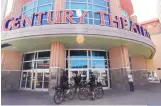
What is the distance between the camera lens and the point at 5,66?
1285cm

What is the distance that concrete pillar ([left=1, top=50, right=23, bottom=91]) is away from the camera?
1268cm

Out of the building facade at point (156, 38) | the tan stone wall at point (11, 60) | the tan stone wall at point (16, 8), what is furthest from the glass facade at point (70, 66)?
the building facade at point (156, 38)

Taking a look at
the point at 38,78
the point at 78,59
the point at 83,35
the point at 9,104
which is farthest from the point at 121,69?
the point at 9,104

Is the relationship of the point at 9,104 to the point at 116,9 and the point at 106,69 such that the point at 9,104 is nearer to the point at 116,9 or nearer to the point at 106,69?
the point at 106,69

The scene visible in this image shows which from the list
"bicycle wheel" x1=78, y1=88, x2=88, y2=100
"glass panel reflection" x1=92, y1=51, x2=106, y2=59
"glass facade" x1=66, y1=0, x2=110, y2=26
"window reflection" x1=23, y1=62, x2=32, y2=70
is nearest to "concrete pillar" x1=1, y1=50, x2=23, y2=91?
"window reflection" x1=23, y1=62, x2=32, y2=70

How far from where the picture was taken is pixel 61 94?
25.1ft

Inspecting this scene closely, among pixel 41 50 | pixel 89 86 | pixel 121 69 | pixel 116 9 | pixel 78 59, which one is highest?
pixel 116 9

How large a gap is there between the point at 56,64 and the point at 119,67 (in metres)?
5.48

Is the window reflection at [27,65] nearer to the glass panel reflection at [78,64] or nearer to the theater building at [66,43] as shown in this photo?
Result: the theater building at [66,43]

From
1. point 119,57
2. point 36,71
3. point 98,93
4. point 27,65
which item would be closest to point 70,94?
point 98,93

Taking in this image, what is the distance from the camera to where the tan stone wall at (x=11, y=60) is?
508 inches

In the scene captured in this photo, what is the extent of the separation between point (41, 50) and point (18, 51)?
254 centimetres

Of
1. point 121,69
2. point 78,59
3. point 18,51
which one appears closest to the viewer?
point 121,69

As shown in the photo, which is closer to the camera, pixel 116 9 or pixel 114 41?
pixel 114 41
